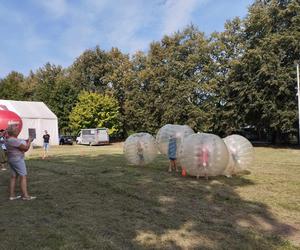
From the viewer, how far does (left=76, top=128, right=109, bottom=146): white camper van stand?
48.0m

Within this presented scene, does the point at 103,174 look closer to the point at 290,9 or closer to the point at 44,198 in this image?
the point at 44,198

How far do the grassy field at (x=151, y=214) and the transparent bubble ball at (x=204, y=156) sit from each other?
1.29 ft

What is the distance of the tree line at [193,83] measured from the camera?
3269 cm

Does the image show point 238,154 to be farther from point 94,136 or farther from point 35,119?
point 94,136

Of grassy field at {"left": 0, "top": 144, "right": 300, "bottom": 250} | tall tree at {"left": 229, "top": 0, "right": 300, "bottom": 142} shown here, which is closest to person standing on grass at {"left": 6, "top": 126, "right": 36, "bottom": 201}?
grassy field at {"left": 0, "top": 144, "right": 300, "bottom": 250}

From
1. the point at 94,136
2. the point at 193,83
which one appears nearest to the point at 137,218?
the point at 193,83

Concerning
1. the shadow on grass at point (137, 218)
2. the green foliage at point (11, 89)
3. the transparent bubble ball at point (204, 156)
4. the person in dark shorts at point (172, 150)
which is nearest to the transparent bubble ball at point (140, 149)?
the person in dark shorts at point (172, 150)

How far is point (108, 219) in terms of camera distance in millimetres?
6980

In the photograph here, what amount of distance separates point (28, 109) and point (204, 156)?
37.8 meters

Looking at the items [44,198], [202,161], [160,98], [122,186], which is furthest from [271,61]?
[44,198]

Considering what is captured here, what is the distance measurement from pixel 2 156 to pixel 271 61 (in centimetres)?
2471

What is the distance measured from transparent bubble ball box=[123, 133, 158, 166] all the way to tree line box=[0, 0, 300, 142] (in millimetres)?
19013

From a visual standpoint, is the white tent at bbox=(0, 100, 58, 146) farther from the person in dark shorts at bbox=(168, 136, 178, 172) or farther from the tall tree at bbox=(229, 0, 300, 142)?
the person in dark shorts at bbox=(168, 136, 178, 172)

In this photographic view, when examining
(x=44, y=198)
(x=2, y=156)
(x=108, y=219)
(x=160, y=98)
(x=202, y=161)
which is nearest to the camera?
(x=108, y=219)
